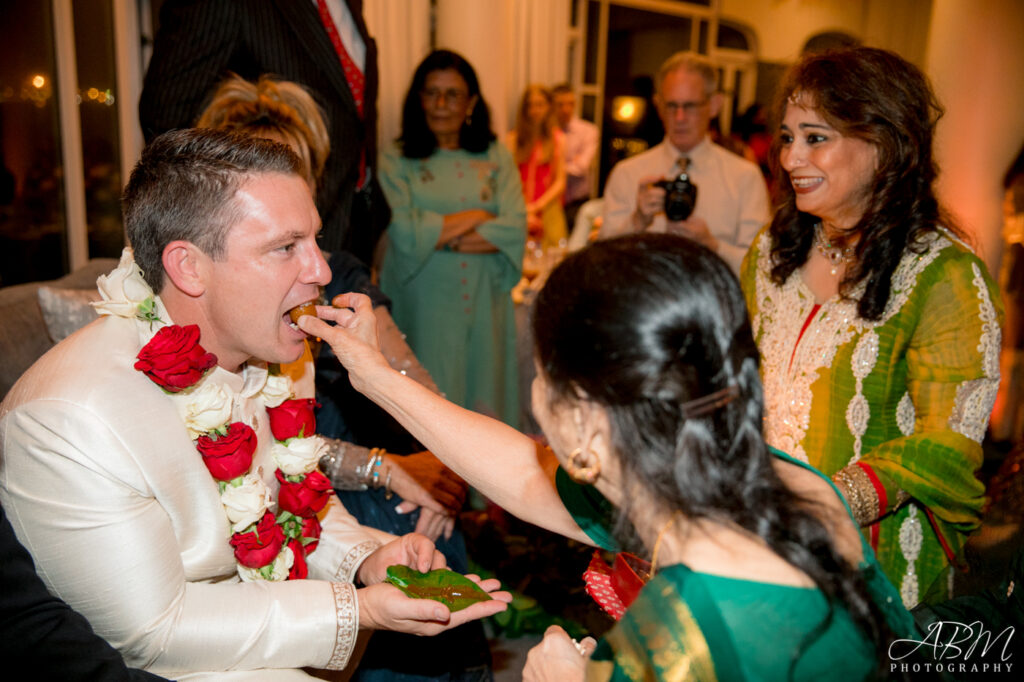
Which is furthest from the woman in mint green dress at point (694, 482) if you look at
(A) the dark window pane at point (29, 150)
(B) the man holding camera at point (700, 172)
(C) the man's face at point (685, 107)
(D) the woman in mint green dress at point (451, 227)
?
(A) the dark window pane at point (29, 150)

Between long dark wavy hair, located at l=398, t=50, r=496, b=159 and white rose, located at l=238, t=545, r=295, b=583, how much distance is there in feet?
8.15

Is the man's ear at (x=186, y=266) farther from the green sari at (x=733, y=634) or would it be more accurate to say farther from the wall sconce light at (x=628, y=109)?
the wall sconce light at (x=628, y=109)

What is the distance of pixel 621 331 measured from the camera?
110cm

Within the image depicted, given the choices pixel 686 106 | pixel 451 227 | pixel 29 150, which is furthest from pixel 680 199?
pixel 29 150

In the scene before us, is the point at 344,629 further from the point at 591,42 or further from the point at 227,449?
the point at 591,42

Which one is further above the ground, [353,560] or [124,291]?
[124,291]

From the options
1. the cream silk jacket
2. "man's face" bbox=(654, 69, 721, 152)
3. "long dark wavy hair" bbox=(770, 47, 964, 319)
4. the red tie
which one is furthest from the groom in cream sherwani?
"man's face" bbox=(654, 69, 721, 152)

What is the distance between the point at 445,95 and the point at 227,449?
8.61 ft

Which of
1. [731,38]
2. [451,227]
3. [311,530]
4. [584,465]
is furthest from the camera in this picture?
[731,38]

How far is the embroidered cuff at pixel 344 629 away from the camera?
1.63 meters

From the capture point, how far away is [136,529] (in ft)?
4.79

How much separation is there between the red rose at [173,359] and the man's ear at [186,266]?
10cm

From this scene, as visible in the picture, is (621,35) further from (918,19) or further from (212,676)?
(212,676)

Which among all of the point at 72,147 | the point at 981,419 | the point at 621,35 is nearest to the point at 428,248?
the point at 72,147
